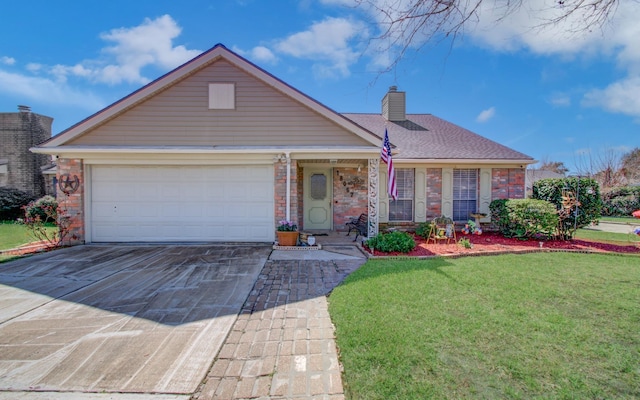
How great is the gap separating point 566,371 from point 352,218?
326 inches

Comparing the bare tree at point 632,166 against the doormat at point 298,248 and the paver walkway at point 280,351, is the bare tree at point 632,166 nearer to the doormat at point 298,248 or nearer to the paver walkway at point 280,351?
the doormat at point 298,248

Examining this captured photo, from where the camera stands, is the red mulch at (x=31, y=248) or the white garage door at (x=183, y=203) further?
the white garage door at (x=183, y=203)

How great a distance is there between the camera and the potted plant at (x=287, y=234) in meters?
7.99

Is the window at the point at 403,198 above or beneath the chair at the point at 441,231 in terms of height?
above

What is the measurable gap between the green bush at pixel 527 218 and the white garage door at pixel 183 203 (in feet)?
24.2

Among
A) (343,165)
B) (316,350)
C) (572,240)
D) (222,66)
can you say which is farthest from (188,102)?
(572,240)

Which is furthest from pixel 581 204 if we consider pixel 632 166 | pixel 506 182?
pixel 632 166

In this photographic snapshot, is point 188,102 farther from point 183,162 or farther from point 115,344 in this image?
point 115,344

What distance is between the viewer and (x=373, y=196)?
8625mm

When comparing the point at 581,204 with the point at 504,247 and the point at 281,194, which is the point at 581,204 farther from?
the point at 281,194

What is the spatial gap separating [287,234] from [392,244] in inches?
109

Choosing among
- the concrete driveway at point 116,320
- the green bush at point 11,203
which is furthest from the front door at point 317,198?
the green bush at point 11,203

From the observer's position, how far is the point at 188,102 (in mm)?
8523

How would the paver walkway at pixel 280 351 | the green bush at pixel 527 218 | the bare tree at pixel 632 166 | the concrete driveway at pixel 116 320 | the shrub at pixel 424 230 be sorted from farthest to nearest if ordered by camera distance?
the bare tree at pixel 632 166
the shrub at pixel 424 230
the green bush at pixel 527 218
the concrete driveway at pixel 116 320
the paver walkway at pixel 280 351
